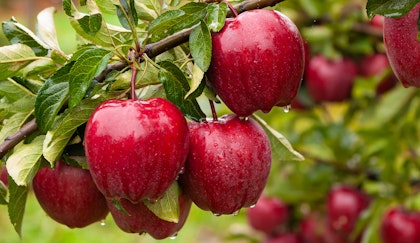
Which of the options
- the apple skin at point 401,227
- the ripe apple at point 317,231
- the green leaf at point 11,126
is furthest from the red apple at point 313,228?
the green leaf at point 11,126

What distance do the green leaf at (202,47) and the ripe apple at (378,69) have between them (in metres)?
1.12

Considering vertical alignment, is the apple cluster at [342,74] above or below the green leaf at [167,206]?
below

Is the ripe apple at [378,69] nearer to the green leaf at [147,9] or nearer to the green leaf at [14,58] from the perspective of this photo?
the green leaf at [147,9]

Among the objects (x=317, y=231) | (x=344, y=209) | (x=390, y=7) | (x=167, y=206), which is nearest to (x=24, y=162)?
(x=167, y=206)

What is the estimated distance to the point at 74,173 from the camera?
98 centimetres

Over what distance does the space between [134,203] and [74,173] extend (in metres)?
0.14

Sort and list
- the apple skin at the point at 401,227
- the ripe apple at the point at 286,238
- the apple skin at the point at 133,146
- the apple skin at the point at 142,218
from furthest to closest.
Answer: the ripe apple at the point at 286,238 < the apple skin at the point at 401,227 < the apple skin at the point at 142,218 < the apple skin at the point at 133,146

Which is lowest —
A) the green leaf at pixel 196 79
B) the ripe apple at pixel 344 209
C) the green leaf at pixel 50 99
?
the ripe apple at pixel 344 209

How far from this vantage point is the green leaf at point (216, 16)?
0.85m

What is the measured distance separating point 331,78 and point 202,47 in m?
1.22

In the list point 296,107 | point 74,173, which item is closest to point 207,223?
point 296,107

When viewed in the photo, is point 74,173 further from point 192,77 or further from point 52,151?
point 192,77

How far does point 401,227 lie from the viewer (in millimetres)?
1736

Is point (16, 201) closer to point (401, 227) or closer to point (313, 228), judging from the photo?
point (401, 227)
